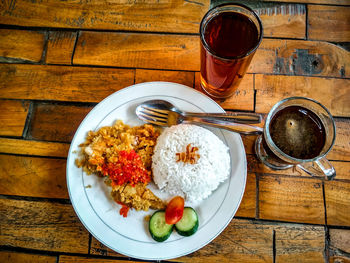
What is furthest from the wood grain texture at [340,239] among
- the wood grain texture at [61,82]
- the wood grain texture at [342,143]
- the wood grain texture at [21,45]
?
the wood grain texture at [21,45]

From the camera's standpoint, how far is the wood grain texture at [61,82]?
1.81m

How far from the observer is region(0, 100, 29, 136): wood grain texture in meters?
1.80

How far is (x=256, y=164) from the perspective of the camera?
1.67 meters

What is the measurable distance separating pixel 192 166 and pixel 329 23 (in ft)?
4.53

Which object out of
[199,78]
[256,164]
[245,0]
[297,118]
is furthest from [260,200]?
[245,0]

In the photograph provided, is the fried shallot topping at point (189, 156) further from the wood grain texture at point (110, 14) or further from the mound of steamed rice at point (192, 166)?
the wood grain texture at point (110, 14)

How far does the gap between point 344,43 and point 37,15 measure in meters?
2.15

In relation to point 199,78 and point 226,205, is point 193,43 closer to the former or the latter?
point 199,78

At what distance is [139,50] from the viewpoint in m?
1.85

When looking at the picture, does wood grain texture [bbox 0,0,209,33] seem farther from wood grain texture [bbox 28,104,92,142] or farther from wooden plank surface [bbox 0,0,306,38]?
wood grain texture [bbox 28,104,92,142]

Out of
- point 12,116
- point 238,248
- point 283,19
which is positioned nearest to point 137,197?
point 238,248

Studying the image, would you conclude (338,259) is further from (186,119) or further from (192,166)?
(186,119)

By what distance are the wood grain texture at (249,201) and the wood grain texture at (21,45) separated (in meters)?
1.65

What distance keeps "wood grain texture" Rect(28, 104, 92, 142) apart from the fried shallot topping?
73cm
